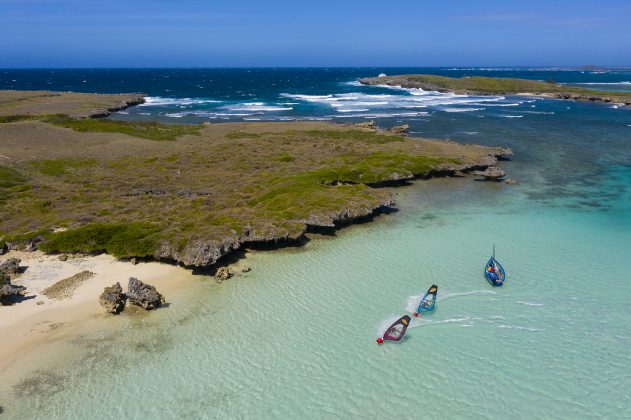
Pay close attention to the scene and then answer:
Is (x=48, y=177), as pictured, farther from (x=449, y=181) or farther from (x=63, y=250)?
(x=449, y=181)

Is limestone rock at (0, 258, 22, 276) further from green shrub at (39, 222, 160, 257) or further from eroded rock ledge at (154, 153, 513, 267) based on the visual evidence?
eroded rock ledge at (154, 153, 513, 267)

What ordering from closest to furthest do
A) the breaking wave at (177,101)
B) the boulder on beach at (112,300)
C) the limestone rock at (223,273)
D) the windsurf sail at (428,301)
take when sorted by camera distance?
the boulder on beach at (112,300), the windsurf sail at (428,301), the limestone rock at (223,273), the breaking wave at (177,101)

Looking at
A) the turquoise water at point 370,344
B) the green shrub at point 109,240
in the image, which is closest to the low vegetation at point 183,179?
Answer: the green shrub at point 109,240

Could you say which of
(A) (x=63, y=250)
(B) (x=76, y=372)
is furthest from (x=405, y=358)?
(A) (x=63, y=250)

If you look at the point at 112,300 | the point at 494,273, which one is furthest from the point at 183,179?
the point at 494,273

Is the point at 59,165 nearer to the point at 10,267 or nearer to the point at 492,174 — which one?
the point at 10,267

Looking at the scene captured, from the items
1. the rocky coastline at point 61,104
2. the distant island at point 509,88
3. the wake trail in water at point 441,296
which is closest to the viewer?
the wake trail in water at point 441,296

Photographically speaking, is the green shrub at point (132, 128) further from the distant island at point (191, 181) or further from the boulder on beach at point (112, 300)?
the boulder on beach at point (112, 300)
